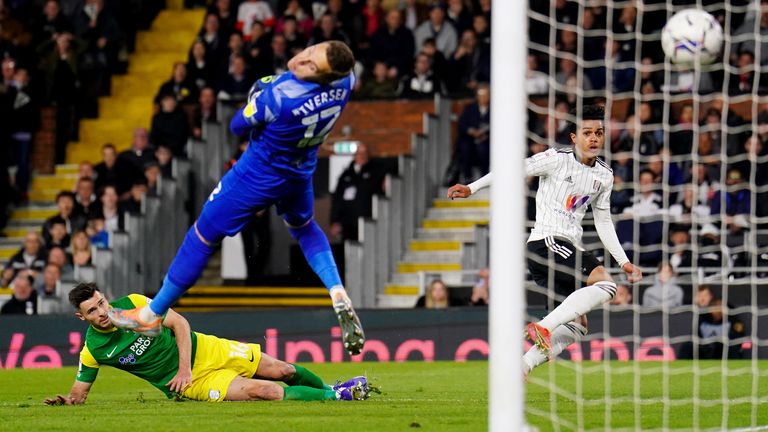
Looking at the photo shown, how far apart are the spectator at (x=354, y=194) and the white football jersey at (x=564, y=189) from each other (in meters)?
8.74

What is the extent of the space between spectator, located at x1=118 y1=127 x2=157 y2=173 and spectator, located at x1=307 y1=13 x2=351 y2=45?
2.77 meters

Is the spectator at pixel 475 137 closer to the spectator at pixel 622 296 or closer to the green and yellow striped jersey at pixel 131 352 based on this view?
→ the spectator at pixel 622 296

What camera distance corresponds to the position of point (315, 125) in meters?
8.61

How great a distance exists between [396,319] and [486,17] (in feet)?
18.7

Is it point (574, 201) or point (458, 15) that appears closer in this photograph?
point (574, 201)

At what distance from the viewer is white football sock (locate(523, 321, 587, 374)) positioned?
9.80 metres

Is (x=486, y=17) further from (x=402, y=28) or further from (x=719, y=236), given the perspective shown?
(x=719, y=236)

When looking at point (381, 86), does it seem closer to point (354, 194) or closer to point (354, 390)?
point (354, 194)

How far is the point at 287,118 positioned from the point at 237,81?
1211 cm

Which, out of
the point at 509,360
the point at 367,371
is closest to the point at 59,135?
the point at 367,371

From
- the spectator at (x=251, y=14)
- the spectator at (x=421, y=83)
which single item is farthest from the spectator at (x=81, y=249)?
the spectator at (x=251, y=14)

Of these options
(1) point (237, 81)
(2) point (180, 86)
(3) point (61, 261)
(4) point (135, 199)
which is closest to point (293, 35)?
(1) point (237, 81)

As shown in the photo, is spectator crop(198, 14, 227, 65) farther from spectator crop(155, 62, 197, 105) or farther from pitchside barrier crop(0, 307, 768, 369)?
pitchside barrier crop(0, 307, 768, 369)

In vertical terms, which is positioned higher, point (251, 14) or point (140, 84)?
point (251, 14)
